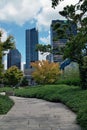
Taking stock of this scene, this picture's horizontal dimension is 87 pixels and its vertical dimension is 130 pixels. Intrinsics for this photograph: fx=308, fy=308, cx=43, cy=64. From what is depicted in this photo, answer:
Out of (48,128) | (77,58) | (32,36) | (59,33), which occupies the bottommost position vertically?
(48,128)

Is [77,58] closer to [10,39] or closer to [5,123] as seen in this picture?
[10,39]

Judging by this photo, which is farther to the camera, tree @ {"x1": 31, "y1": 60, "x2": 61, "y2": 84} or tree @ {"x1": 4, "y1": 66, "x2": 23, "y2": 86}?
tree @ {"x1": 4, "y1": 66, "x2": 23, "y2": 86}

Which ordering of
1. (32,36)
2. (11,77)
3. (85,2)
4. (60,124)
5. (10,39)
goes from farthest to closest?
(32,36) < (11,77) < (10,39) < (60,124) < (85,2)

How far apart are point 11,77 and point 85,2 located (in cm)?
4984

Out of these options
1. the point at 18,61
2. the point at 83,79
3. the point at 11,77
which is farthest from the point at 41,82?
the point at 18,61

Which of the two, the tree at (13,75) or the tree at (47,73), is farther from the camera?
the tree at (13,75)

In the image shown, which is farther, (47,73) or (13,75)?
(13,75)

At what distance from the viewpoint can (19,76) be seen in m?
56.7

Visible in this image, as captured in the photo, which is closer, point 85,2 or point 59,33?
point 85,2

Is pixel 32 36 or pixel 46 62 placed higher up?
pixel 32 36

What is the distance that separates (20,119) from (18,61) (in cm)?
11850

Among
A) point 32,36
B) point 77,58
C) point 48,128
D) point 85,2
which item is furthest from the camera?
A: point 32,36

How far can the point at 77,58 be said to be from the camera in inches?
870

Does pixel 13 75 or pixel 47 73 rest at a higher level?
pixel 47 73
